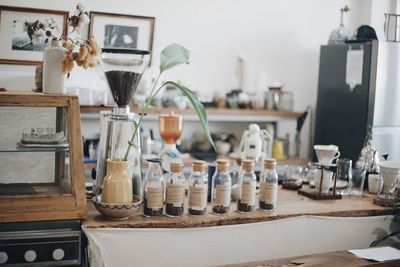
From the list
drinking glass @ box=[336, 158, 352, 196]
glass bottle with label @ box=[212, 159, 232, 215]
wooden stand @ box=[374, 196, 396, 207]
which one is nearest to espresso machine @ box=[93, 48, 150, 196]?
glass bottle with label @ box=[212, 159, 232, 215]

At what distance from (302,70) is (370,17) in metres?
0.85

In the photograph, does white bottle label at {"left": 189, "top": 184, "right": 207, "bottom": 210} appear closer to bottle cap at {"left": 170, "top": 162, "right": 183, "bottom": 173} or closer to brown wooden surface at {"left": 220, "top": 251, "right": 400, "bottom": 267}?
bottle cap at {"left": 170, "top": 162, "right": 183, "bottom": 173}

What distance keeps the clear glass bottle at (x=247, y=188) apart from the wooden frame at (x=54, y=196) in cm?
71

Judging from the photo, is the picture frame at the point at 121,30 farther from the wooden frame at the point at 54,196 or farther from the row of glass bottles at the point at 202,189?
the row of glass bottles at the point at 202,189

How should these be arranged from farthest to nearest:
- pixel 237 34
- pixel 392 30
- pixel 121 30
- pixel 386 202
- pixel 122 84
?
pixel 237 34, pixel 121 30, pixel 392 30, pixel 386 202, pixel 122 84

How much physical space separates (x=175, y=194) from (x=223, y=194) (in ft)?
0.73

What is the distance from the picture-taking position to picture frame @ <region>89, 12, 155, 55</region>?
14.9 feet

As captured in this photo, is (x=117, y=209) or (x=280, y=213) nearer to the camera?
(x=117, y=209)

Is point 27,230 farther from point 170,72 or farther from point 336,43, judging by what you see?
point 336,43

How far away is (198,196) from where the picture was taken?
2.28 metres

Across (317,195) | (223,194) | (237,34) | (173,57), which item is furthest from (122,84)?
(237,34)

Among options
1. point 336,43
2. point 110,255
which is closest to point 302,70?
point 336,43

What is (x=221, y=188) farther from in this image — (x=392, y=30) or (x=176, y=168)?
(x=392, y=30)

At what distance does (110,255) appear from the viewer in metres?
2.17
